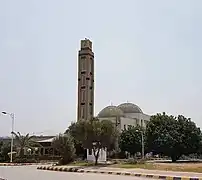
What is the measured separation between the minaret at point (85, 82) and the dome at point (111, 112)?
3383mm

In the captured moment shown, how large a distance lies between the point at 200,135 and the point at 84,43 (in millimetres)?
45336

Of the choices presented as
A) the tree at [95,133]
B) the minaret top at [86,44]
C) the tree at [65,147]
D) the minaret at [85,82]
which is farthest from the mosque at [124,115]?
the tree at [95,133]

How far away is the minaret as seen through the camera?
9156 cm

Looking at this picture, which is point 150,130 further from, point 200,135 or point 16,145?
point 16,145

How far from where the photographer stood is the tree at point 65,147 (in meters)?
45.1

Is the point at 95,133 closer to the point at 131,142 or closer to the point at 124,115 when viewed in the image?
the point at 131,142

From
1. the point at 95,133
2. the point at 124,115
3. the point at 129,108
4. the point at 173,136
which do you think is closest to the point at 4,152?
the point at 173,136

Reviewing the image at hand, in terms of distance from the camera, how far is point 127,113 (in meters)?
101

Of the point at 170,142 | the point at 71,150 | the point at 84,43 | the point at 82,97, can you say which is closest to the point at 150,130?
the point at 170,142

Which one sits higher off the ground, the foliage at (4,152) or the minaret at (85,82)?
the minaret at (85,82)

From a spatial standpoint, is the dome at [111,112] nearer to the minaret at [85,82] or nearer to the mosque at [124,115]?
the mosque at [124,115]

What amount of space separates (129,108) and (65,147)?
58.7 m

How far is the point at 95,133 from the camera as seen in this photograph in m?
39.8

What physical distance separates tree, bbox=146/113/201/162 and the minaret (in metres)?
34.9
